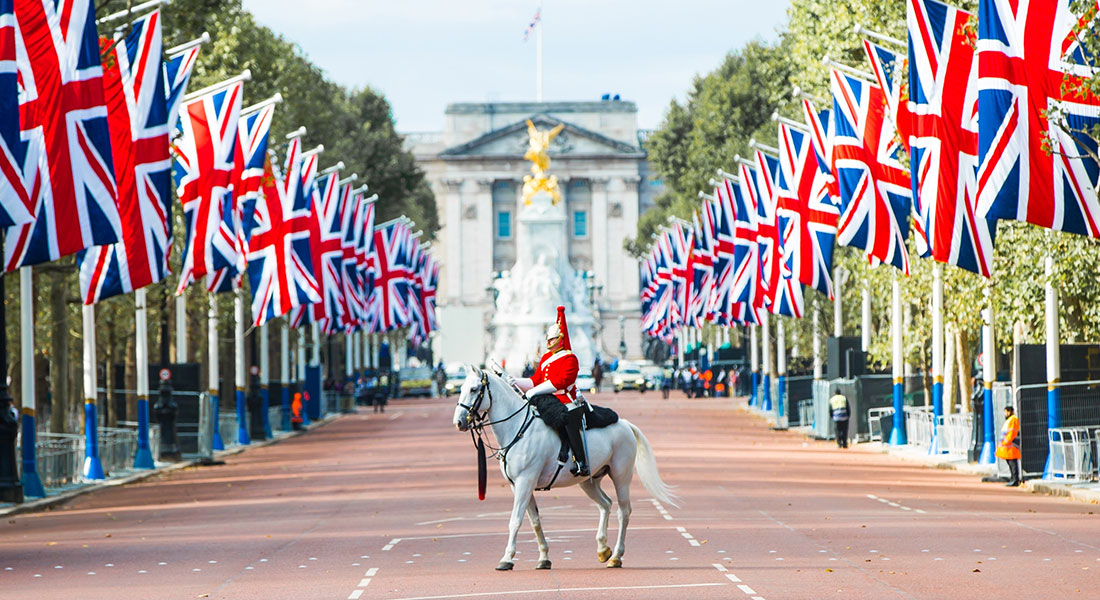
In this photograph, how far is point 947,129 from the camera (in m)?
24.0

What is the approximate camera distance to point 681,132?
109 meters

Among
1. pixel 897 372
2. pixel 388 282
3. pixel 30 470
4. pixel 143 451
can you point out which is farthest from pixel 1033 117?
pixel 388 282

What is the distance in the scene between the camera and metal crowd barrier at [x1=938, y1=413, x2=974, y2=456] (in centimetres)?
4128

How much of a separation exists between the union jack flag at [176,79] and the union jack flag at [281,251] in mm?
11128

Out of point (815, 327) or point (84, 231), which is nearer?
point (84, 231)

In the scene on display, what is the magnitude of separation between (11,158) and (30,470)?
11.3 m

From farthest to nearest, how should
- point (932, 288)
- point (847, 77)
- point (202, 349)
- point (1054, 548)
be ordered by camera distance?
1. point (202, 349)
2. point (932, 288)
3. point (847, 77)
4. point (1054, 548)

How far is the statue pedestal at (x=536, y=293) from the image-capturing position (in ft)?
391

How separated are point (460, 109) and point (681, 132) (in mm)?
73456

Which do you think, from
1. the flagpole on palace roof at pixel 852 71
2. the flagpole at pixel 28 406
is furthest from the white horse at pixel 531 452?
the flagpole on palace roof at pixel 852 71

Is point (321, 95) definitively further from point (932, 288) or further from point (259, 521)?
point (259, 521)

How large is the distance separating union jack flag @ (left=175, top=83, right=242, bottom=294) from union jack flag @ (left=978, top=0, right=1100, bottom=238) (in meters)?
16.2

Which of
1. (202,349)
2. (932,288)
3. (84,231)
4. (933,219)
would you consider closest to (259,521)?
(84,231)

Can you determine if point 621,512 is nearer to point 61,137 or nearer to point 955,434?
point 61,137
